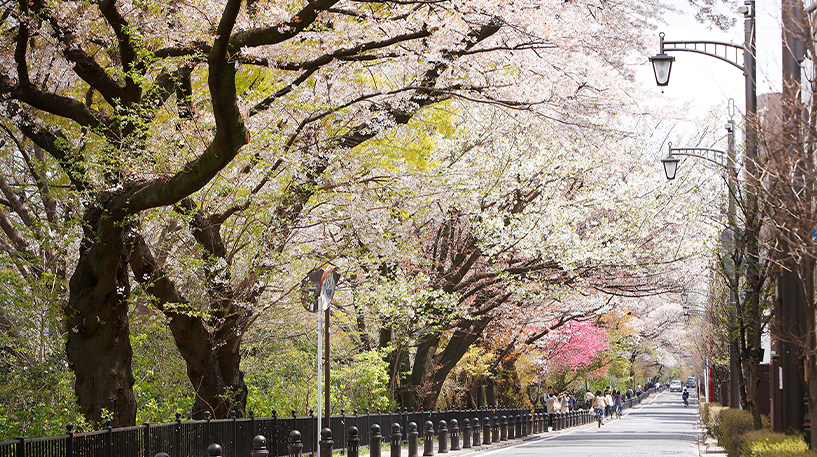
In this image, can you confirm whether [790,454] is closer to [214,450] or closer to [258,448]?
[214,450]

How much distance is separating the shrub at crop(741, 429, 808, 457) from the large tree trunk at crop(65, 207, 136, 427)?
29.8 ft

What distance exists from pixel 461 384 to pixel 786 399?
25610mm

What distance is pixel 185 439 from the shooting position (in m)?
12.7

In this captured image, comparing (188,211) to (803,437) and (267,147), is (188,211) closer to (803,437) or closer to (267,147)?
(267,147)

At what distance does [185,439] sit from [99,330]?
7.17 ft

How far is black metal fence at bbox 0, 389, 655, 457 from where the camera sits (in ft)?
30.5

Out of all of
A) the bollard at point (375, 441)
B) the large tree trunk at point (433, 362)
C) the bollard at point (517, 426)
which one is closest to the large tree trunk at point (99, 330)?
the bollard at point (375, 441)

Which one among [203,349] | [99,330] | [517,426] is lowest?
[517,426]

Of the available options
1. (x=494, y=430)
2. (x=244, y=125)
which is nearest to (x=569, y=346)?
(x=494, y=430)

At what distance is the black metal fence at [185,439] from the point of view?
9289 mm

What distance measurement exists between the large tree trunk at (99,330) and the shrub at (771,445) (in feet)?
29.8

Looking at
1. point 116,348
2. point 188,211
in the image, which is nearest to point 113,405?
point 116,348

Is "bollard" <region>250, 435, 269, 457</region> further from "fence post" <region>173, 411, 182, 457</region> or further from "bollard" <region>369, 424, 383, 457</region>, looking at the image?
"bollard" <region>369, 424, 383, 457</region>

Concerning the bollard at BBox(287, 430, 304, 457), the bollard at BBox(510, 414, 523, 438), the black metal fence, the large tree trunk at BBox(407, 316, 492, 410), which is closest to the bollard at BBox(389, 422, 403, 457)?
the black metal fence
